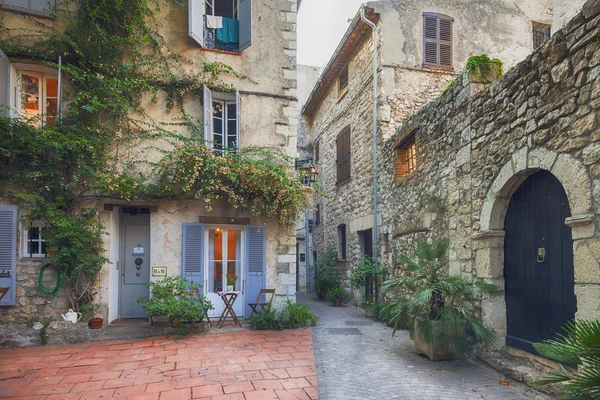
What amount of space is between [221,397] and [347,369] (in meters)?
1.61

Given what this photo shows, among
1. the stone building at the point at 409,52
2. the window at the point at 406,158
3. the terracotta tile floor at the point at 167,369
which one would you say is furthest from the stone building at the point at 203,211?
the window at the point at 406,158

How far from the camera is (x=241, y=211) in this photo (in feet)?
21.7

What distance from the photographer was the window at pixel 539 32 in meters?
9.02

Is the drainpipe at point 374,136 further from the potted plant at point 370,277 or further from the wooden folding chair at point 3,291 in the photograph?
the wooden folding chair at point 3,291

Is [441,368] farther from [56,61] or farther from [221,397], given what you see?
[56,61]

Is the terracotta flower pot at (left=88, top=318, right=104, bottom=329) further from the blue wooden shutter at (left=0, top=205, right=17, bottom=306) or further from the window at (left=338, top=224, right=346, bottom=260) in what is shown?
the window at (left=338, top=224, right=346, bottom=260)

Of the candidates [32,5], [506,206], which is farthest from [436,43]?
[32,5]

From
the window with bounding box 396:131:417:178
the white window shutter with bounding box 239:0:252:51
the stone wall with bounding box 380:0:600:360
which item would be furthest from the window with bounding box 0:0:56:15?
the window with bounding box 396:131:417:178

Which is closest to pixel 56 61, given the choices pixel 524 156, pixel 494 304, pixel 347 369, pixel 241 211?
pixel 241 211

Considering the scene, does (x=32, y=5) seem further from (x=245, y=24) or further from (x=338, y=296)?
(x=338, y=296)

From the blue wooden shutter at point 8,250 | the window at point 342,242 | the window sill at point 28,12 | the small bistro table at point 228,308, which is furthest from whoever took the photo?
the window at point 342,242

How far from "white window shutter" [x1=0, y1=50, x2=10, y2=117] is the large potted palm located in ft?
20.2

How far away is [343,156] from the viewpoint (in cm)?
1095

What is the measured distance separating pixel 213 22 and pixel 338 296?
6.88m
